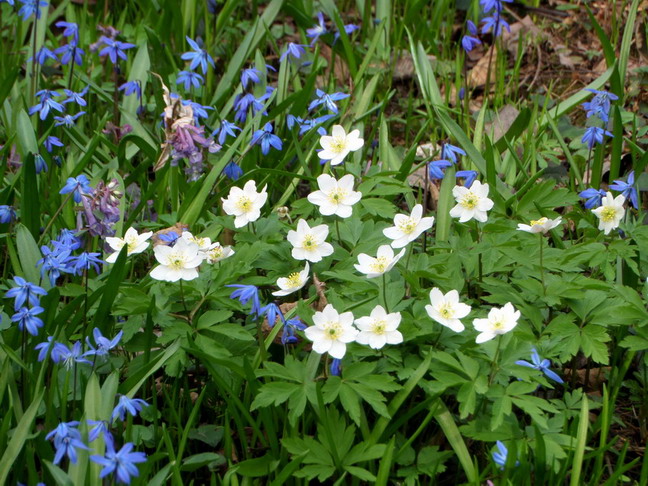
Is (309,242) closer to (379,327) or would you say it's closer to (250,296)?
(250,296)

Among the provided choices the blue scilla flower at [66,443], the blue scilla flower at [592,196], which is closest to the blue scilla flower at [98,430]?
the blue scilla flower at [66,443]

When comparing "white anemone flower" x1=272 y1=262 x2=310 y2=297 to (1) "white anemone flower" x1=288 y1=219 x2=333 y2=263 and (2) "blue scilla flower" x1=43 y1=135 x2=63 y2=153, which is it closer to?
(1) "white anemone flower" x1=288 y1=219 x2=333 y2=263

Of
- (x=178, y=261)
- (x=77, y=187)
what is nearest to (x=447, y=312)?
(x=178, y=261)

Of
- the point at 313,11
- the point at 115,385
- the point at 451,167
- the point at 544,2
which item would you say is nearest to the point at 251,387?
the point at 115,385

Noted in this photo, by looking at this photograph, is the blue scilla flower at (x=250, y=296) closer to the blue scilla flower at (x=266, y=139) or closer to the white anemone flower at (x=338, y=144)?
the white anemone flower at (x=338, y=144)

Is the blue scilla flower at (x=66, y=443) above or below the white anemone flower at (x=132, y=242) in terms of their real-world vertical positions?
below

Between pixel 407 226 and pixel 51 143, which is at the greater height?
pixel 51 143

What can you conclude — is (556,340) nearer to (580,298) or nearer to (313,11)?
Result: (580,298)
